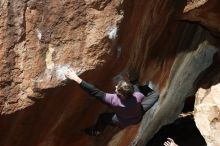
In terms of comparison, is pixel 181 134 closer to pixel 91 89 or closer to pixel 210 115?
pixel 210 115

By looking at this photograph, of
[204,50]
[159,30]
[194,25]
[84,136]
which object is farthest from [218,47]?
[84,136]

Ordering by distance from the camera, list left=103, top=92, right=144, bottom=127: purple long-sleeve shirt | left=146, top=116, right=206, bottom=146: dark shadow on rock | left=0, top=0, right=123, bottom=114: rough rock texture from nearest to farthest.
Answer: left=0, top=0, right=123, bottom=114: rough rock texture < left=103, top=92, right=144, bottom=127: purple long-sleeve shirt < left=146, top=116, right=206, bottom=146: dark shadow on rock

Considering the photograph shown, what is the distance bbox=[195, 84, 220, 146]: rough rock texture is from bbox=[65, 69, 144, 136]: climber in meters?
1.99

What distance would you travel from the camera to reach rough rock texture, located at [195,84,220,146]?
716 centimetres

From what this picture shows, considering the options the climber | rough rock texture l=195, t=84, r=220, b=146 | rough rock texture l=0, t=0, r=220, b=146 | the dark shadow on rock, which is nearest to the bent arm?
the climber

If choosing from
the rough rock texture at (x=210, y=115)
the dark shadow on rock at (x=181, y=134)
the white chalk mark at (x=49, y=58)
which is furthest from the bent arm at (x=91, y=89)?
the dark shadow on rock at (x=181, y=134)

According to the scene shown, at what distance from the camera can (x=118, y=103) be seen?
207 inches

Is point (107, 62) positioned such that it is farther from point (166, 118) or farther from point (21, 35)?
point (166, 118)

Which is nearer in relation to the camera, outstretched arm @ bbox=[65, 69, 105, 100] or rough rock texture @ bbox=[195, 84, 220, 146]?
outstretched arm @ bbox=[65, 69, 105, 100]

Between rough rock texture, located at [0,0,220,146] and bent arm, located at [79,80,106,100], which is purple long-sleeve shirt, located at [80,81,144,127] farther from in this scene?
rough rock texture, located at [0,0,220,146]

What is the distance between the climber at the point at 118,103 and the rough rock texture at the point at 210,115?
6.54ft

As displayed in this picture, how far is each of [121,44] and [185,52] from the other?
2401 mm

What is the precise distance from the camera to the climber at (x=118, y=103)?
5016 mm

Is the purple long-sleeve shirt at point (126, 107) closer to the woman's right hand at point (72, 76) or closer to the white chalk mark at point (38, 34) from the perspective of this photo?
the woman's right hand at point (72, 76)
